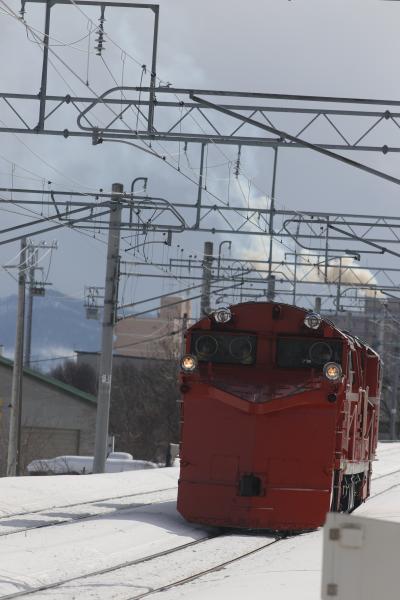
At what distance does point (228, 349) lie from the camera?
18125 millimetres

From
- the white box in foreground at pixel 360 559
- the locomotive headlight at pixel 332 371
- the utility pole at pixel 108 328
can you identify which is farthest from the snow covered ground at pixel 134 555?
the utility pole at pixel 108 328

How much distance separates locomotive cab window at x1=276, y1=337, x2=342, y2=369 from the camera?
17.7 meters

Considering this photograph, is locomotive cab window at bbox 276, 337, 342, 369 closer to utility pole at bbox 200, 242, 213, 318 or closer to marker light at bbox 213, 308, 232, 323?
marker light at bbox 213, 308, 232, 323

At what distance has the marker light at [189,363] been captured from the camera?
58.2ft

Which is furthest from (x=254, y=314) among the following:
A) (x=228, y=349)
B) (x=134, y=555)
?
(x=134, y=555)

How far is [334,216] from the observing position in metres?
37.1

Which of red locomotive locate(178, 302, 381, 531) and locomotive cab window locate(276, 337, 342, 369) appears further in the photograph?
locomotive cab window locate(276, 337, 342, 369)

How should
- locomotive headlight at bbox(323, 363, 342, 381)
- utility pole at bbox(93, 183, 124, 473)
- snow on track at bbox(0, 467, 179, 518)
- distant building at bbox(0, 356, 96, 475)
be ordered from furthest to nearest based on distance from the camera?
distant building at bbox(0, 356, 96, 475), utility pole at bbox(93, 183, 124, 473), snow on track at bbox(0, 467, 179, 518), locomotive headlight at bbox(323, 363, 342, 381)

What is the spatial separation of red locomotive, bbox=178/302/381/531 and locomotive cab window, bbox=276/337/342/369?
0.05ft

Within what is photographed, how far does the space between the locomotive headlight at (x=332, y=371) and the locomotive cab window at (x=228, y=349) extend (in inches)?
54.3

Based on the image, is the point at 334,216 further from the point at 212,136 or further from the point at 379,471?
the point at 212,136

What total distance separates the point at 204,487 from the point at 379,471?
23749 mm

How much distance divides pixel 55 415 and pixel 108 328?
33311mm

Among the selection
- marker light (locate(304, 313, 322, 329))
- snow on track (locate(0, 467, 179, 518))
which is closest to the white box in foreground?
marker light (locate(304, 313, 322, 329))
